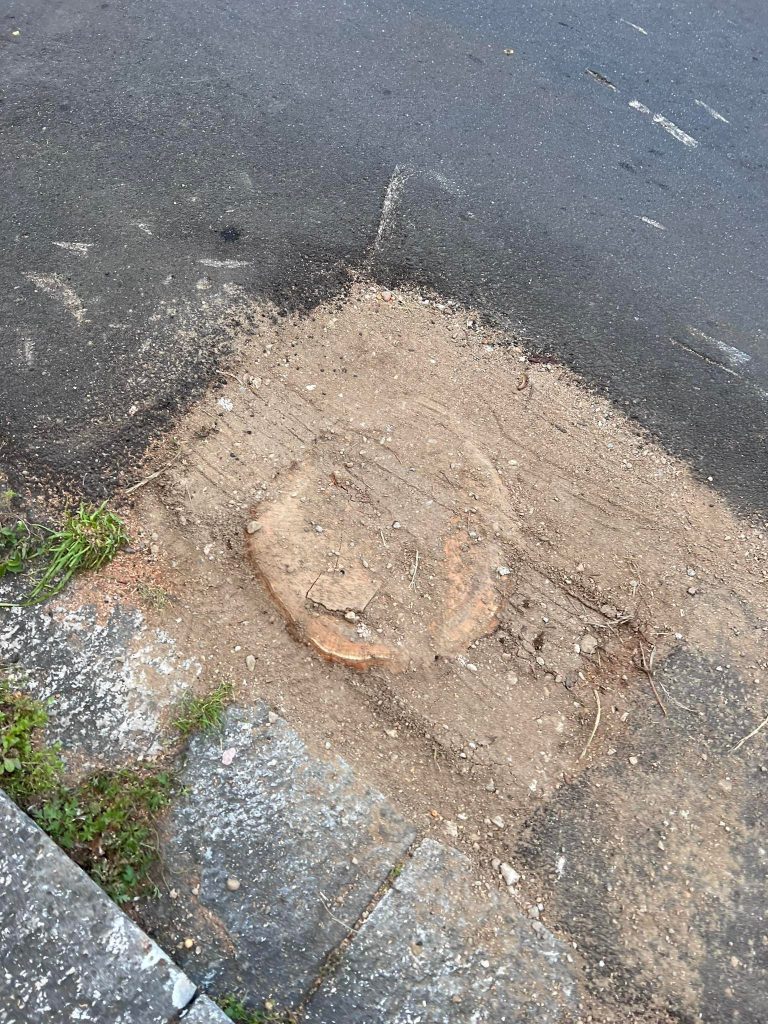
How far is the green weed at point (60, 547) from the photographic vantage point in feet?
9.29

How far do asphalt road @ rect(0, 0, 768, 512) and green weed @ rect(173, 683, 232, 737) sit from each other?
99 cm

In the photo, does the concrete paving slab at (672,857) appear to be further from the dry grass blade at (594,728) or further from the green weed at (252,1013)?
the green weed at (252,1013)

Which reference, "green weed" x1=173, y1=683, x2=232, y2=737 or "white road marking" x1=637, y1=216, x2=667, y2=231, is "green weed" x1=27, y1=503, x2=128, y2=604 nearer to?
"green weed" x1=173, y1=683, x2=232, y2=737

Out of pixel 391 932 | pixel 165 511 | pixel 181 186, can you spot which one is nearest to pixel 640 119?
pixel 181 186

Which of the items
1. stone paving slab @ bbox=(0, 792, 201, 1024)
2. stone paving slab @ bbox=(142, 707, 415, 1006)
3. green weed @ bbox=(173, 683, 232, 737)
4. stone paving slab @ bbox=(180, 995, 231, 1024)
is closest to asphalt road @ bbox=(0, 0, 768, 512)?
green weed @ bbox=(173, 683, 232, 737)

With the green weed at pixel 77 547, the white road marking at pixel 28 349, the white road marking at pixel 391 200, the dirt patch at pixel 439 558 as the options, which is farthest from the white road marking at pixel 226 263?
the green weed at pixel 77 547

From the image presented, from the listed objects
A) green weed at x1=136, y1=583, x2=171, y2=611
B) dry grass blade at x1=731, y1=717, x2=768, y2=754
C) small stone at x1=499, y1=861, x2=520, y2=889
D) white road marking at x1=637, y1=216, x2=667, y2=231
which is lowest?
green weed at x1=136, y1=583, x2=171, y2=611

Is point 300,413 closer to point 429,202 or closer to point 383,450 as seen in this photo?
point 383,450

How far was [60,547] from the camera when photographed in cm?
286

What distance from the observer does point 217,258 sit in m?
3.74

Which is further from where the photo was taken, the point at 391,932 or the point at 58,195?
the point at 58,195

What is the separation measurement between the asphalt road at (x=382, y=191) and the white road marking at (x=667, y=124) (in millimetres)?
35

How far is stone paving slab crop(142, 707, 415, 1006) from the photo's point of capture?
2.31m

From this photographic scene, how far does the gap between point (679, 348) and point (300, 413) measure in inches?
76.2
